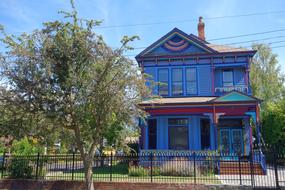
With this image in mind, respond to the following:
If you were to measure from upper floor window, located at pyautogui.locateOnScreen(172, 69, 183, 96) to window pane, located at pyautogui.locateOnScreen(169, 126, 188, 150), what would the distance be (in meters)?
2.66

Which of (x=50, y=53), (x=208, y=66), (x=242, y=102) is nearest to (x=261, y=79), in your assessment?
(x=208, y=66)

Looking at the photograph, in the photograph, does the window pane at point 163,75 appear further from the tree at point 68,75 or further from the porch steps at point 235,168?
the tree at point 68,75

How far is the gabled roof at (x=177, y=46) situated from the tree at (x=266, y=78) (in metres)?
14.2

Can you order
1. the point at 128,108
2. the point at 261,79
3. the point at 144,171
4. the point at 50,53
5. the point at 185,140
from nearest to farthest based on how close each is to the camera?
the point at 50,53, the point at 128,108, the point at 144,171, the point at 185,140, the point at 261,79

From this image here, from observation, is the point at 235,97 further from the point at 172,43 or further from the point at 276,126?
the point at 276,126

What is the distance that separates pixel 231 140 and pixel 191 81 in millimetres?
5228

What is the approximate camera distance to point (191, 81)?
19.8 metres

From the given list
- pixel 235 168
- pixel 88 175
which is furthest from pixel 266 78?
pixel 88 175

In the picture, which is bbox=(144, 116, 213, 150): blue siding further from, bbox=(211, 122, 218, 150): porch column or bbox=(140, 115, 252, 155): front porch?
bbox=(211, 122, 218, 150): porch column

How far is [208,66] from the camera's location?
64.3 ft

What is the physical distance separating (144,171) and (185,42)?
10.7 meters

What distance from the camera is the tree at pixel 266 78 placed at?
3189 centimetres

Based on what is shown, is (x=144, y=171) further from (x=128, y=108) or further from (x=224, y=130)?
(x=224, y=130)

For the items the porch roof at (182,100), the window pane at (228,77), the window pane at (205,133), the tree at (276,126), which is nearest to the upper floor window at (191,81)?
the porch roof at (182,100)
